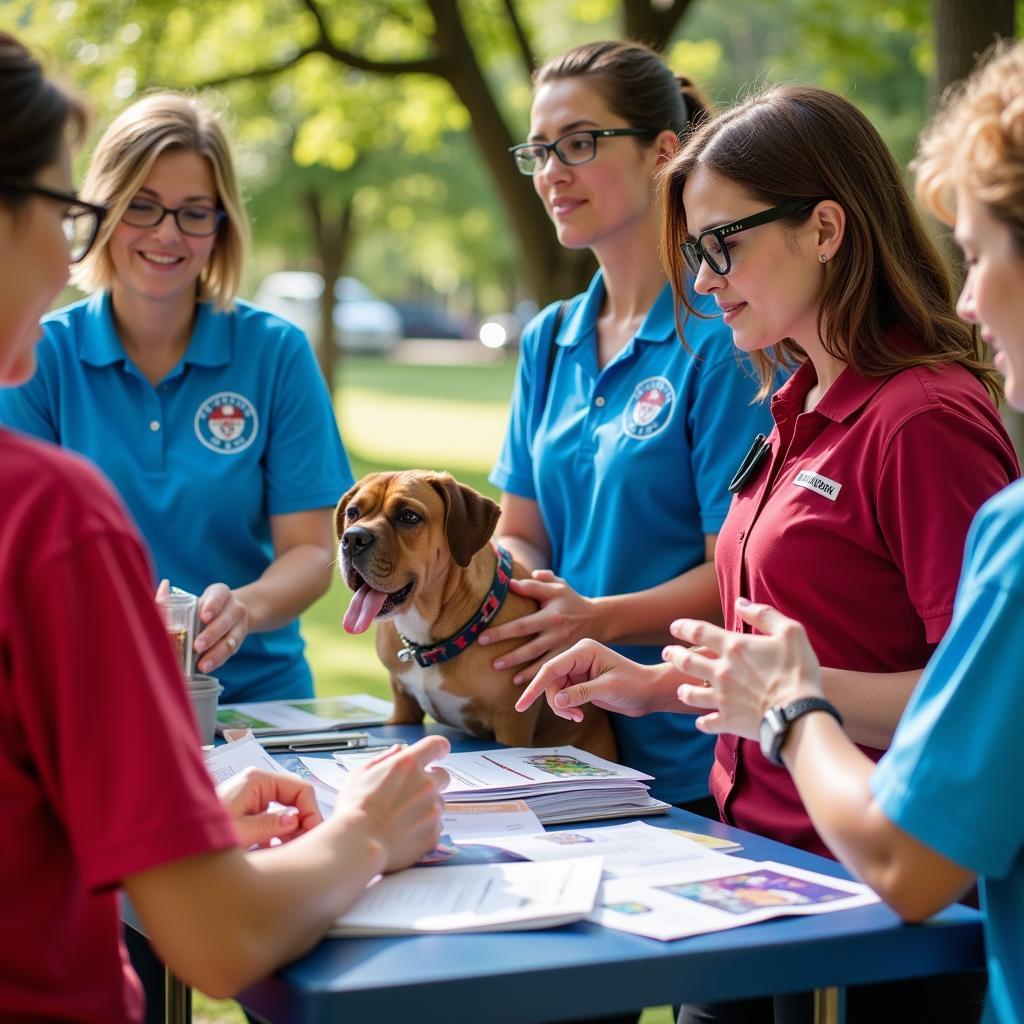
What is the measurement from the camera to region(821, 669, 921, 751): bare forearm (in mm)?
2393

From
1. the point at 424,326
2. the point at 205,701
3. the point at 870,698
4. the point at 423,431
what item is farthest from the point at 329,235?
the point at 424,326

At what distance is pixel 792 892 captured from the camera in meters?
2.13

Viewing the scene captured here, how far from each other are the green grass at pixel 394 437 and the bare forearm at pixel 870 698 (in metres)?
0.97

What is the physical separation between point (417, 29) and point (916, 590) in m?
10.1

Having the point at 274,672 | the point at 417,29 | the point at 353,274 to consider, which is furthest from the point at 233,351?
the point at 353,274

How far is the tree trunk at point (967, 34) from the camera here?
20.7 ft

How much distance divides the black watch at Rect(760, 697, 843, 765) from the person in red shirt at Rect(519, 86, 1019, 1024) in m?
0.45

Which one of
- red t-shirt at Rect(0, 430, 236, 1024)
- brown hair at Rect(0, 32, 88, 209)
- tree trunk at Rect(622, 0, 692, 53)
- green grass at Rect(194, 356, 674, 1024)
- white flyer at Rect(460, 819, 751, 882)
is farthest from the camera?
green grass at Rect(194, 356, 674, 1024)

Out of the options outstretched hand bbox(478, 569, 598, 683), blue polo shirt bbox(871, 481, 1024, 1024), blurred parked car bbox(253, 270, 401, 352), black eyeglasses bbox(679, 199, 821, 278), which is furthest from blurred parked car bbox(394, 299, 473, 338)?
blue polo shirt bbox(871, 481, 1024, 1024)

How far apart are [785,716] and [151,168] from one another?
2.54 metres

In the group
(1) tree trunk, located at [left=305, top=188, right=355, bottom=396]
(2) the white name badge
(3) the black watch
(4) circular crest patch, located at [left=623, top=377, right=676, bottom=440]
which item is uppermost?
(1) tree trunk, located at [left=305, top=188, right=355, bottom=396]

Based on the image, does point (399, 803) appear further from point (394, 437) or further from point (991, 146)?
point (394, 437)

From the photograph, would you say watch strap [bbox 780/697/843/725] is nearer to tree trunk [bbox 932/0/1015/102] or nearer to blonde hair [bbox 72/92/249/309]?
blonde hair [bbox 72/92/249/309]

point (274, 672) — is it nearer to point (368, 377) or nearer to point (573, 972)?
point (573, 972)
